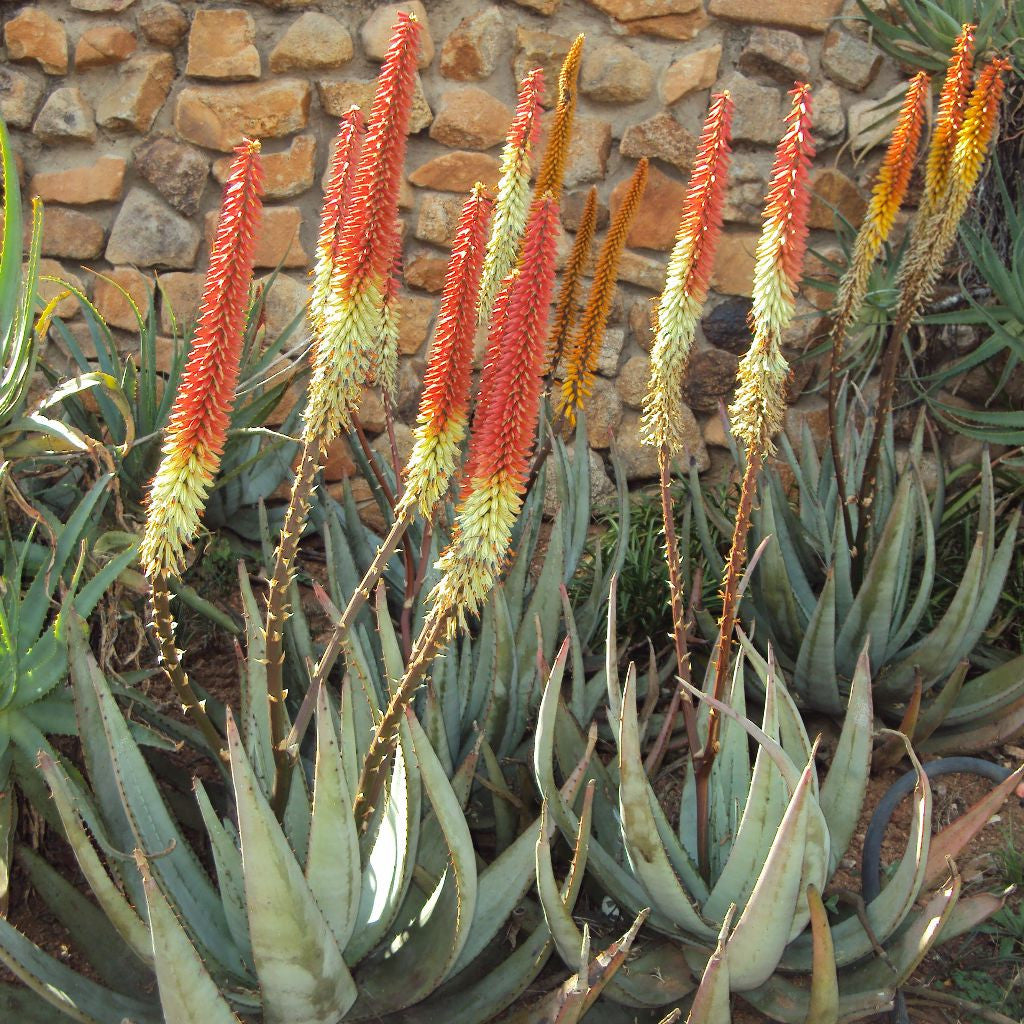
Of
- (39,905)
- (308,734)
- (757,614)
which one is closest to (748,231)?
(757,614)

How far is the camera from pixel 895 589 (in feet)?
9.00

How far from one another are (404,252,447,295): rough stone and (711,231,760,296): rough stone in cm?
89

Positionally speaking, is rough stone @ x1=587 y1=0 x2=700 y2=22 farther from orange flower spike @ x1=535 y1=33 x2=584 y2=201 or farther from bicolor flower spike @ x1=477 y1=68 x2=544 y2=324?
bicolor flower spike @ x1=477 y1=68 x2=544 y2=324

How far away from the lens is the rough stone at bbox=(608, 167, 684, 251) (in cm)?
363

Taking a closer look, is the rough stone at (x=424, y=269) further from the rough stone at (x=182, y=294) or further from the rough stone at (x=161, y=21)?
the rough stone at (x=161, y=21)

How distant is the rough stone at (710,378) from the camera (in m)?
3.71

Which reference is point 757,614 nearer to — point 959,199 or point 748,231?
point 959,199

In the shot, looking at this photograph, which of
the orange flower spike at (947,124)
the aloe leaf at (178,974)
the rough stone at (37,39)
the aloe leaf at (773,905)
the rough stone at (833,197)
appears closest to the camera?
the aloe leaf at (178,974)

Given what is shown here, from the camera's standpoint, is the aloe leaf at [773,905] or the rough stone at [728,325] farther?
the rough stone at [728,325]

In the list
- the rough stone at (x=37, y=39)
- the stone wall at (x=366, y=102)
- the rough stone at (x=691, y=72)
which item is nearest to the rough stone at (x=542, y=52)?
the stone wall at (x=366, y=102)

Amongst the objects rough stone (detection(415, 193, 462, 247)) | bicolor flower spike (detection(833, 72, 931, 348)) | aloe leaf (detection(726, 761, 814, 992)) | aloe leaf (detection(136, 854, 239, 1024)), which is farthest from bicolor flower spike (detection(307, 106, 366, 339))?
rough stone (detection(415, 193, 462, 247))

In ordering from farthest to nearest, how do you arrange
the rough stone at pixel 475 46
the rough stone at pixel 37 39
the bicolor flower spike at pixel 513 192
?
the rough stone at pixel 475 46 → the rough stone at pixel 37 39 → the bicolor flower spike at pixel 513 192

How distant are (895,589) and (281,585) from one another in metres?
1.73

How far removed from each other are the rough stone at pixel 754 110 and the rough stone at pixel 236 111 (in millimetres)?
1351
